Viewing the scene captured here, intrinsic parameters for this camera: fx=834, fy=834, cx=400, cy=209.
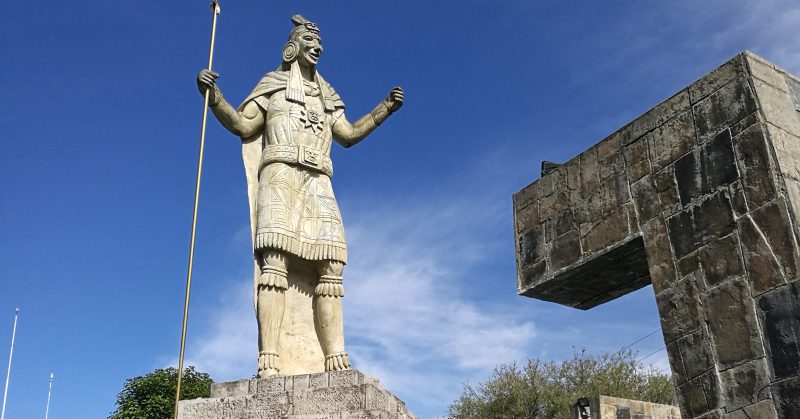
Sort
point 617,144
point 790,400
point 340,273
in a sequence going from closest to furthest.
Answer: point 790,400 → point 617,144 → point 340,273

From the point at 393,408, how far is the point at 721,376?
10.1 feet

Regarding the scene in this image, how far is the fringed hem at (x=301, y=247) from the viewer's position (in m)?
9.25

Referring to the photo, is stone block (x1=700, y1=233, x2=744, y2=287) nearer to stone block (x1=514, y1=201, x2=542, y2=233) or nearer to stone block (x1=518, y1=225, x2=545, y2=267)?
stone block (x1=518, y1=225, x2=545, y2=267)

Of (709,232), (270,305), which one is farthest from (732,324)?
(270,305)

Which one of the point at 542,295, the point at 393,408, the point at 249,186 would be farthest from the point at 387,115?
the point at 393,408

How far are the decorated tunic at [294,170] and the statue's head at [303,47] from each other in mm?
223

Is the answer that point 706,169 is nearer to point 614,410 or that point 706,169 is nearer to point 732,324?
point 732,324

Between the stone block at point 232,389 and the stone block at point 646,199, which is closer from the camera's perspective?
the stone block at point 646,199

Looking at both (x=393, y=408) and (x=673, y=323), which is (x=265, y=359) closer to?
(x=393, y=408)

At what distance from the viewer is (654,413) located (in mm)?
15492

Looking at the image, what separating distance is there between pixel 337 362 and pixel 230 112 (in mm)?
3287

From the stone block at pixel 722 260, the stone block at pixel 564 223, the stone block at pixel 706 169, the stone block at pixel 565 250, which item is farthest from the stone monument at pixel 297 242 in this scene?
the stone block at pixel 706 169

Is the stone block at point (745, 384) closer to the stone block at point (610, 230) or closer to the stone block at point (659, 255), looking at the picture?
the stone block at point (659, 255)

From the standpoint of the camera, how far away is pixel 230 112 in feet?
33.0
